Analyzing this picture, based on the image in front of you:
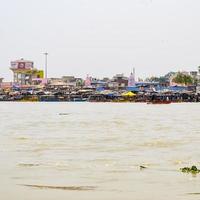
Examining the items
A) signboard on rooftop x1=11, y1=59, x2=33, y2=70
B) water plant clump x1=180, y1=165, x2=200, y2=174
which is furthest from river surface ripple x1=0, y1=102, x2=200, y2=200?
signboard on rooftop x1=11, y1=59, x2=33, y2=70

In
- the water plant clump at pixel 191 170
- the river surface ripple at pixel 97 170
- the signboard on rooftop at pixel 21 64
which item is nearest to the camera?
the river surface ripple at pixel 97 170

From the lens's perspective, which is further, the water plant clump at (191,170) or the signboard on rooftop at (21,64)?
the signboard on rooftop at (21,64)

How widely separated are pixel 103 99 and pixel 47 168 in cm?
12602

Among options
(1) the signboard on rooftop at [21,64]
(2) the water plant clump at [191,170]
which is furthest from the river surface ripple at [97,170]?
(1) the signboard on rooftop at [21,64]

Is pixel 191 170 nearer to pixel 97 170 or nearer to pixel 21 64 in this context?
pixel 97 170

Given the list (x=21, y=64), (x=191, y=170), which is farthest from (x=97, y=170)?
(x=21, y=64)

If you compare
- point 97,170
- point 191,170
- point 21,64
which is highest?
point 21,64

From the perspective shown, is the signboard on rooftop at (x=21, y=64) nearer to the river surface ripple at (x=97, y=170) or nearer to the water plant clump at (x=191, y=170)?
the river surface ripple at (x=97, y=170)

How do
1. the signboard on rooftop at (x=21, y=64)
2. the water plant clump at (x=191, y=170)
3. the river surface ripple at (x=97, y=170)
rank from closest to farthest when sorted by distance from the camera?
the river surface ripple at (x=97, y=170) → the water plant clump at (x=191, y=170) → the signboard on rooftop at (x=21, y=64)

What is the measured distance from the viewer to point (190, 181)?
13555 mm

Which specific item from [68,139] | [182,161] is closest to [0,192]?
[182,161]

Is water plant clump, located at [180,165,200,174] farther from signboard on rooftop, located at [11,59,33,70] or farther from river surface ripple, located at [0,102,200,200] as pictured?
signboard on rooftop, located at [11,59,33,70]

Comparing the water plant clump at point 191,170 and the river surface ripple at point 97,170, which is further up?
the water plant clump at point 191,170

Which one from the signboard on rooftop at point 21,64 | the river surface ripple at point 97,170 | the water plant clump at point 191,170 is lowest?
the river surface ripple at point 97,170
